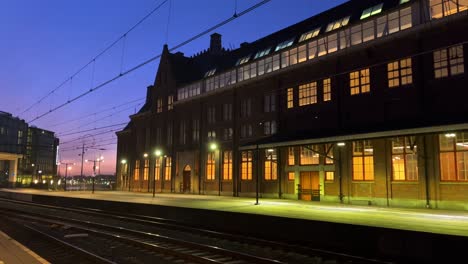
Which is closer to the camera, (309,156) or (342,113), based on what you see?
(342,113)

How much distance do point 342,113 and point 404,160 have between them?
6.08 metres

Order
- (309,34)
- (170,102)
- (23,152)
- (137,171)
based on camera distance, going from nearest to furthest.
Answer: (309,34) < (170,102) < (137,171) < (23,152)

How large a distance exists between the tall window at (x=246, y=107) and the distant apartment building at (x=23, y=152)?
3298 centimetres

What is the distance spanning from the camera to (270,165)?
121ft

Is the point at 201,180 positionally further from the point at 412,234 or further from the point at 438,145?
the point at 412,234

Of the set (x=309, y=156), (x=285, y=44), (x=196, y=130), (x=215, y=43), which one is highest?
(x=215, y=43)

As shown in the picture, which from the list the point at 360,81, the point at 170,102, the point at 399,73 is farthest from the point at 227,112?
the point at 399,73

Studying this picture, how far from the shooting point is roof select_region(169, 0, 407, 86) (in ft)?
109

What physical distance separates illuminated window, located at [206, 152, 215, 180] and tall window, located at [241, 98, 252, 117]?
6.41 metres

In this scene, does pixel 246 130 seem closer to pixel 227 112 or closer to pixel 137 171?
pixel 227 112

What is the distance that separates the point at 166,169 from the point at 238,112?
1593 centimetres

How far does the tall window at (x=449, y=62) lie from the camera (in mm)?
24484

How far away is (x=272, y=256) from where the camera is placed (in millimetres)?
12320

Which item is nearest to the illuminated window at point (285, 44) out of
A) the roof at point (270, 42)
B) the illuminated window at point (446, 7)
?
the roof at point (270, 42)
